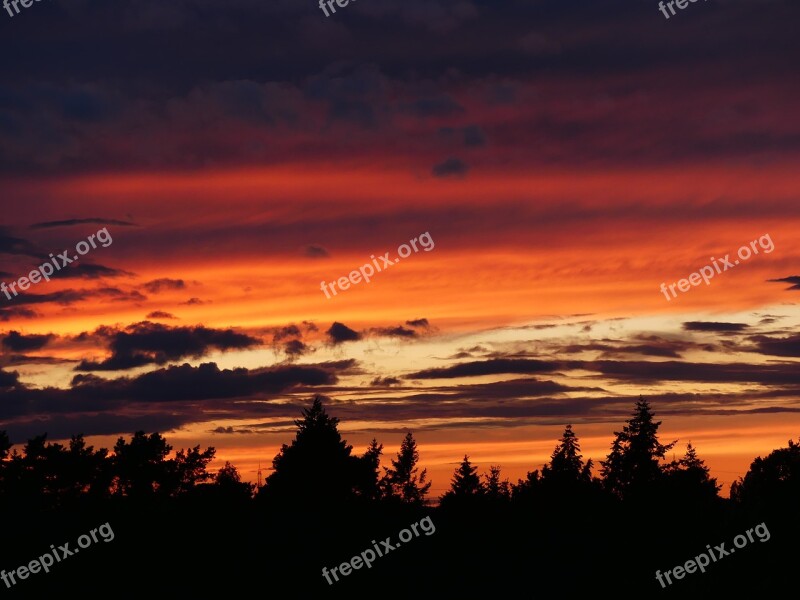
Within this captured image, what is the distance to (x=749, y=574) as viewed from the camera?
32531 millimetres

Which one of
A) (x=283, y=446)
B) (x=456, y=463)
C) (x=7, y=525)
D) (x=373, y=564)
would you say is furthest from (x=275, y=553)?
(x=456, y=463)

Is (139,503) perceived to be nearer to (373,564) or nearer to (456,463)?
(373,564)

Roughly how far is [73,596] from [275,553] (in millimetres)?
6194

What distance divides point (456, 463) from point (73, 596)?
505 feet

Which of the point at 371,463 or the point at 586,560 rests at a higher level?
the point at 371,463

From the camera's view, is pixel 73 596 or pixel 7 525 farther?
pixel 7 525

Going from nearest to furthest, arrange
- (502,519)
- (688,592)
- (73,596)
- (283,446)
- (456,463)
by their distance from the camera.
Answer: (73,596) < (688,592) < (502,519) < (283,446) < (456,463)

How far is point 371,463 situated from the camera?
111m

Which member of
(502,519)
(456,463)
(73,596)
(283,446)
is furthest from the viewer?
(456,463)

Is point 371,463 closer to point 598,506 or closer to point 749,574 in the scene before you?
point 598,506

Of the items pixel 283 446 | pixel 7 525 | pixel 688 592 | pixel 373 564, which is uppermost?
pixel 283 446

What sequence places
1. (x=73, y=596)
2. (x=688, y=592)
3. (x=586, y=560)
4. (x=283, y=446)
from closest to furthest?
(x=73, y=596) < (x=688, y=592) < (x=586, y=560) < (x=283, y=446)

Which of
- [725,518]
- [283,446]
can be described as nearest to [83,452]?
[283,446]

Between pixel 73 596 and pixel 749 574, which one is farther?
pixel 749 574
